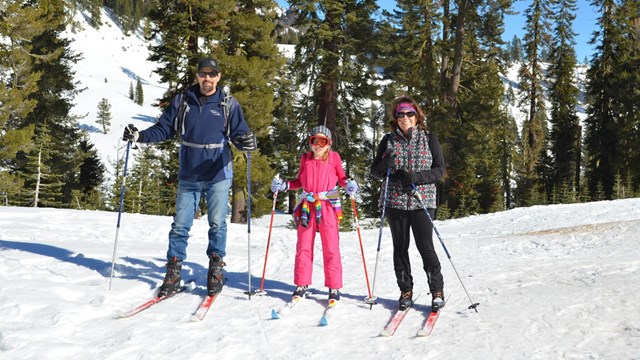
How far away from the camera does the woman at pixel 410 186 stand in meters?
4.67

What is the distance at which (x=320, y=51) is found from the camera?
15.7m

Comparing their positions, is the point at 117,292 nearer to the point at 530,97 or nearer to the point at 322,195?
the point at 322,195

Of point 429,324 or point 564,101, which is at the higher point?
point 564,101

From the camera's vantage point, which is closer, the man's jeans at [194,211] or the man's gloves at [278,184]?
the man's jeans at [194,211]

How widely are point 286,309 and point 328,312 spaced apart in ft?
1.41

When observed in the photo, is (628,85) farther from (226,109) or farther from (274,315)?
(274,315)

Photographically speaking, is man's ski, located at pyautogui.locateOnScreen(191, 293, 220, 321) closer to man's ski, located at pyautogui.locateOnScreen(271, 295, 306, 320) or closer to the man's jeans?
the man's jeans

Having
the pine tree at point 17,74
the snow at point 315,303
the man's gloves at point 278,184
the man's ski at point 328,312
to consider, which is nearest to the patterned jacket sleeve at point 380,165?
the snow at point 315,303

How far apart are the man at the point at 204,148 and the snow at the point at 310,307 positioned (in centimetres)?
49

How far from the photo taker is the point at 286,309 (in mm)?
4723

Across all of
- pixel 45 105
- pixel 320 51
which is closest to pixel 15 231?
pixel 320 51

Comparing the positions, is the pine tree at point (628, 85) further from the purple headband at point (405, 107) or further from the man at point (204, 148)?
the man at point (204, 148)

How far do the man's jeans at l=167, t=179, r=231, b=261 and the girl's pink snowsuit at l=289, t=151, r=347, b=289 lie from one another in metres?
0.89

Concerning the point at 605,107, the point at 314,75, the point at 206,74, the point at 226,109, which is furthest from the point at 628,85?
the point at 206,74
